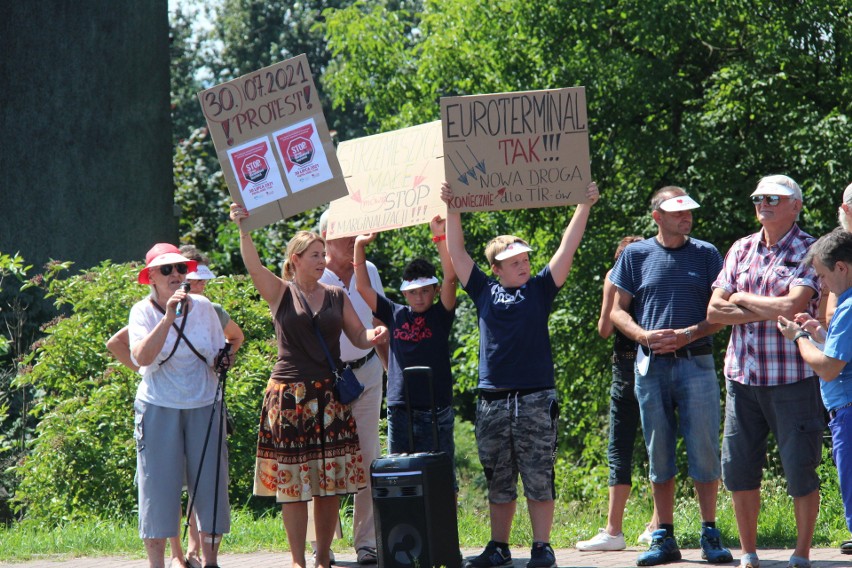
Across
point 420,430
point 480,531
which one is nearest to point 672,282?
point 420,430

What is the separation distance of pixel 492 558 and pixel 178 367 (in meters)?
2.18

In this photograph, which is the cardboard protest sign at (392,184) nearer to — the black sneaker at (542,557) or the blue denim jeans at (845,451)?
the black sneaker at (542,557)

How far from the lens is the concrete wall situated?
15.0 metres

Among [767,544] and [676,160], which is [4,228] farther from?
[767,544]

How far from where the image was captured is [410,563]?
6082 millimetres

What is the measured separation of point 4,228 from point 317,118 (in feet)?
30.6

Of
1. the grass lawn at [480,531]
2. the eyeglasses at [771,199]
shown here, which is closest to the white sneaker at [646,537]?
the grass lawn at [480,531]

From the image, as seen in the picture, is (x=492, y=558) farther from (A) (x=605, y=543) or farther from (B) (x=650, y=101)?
(B) (x=650, y=101)

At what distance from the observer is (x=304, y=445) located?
6.45m

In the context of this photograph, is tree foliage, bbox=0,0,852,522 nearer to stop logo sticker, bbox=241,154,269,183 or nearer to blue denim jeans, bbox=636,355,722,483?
stop logo sticker, bbox=241,154,269,183

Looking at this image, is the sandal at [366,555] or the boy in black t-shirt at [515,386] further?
the sandal at [366,555]

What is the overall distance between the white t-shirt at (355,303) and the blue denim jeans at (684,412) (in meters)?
1.83

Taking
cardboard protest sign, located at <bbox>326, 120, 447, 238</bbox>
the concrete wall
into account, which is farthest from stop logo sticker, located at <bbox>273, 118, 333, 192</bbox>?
the concrete wall

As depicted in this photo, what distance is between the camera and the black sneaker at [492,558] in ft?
21.8
